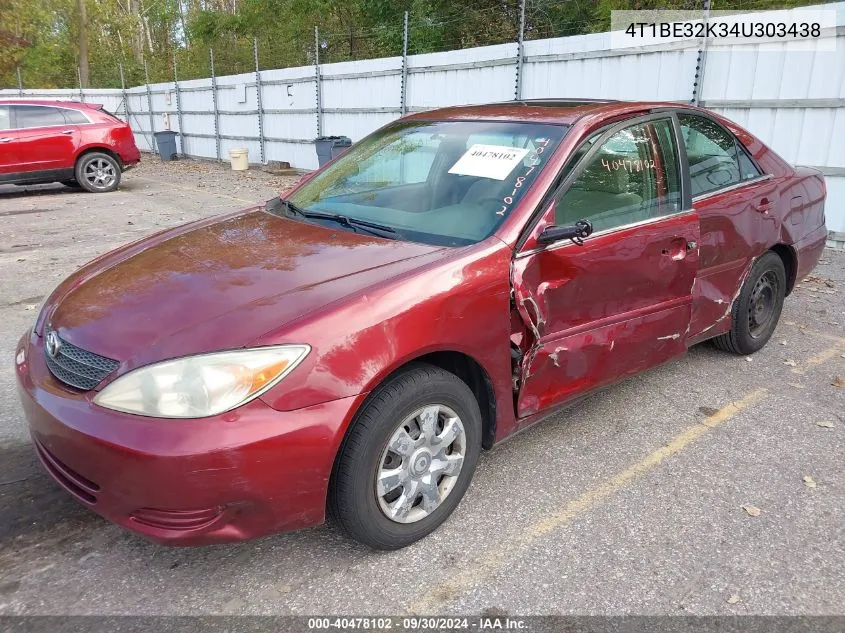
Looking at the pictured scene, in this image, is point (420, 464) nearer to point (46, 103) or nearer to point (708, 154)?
point (708, 154)

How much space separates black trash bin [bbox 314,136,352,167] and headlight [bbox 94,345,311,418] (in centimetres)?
1221

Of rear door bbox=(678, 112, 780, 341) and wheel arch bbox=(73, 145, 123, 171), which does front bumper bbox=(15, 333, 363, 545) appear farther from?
wheel arch bbox=(73, 145, 123, 171)

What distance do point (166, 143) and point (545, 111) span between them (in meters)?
20.8

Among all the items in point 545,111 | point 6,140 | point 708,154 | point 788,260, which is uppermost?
point 545,111

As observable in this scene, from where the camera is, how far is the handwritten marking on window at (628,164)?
315 centimetres

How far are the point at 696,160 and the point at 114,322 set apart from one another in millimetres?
3113

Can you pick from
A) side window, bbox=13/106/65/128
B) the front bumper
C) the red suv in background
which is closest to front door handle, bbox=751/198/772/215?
the front bumper

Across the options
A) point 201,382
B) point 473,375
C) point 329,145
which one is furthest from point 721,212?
point 329,145

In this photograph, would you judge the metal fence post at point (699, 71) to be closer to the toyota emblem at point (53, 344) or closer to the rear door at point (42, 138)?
the toyota emblem at point (53, 344)

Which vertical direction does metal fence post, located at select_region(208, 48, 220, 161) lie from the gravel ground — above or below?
above

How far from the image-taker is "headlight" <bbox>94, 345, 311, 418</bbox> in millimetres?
2059

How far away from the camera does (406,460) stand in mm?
2449

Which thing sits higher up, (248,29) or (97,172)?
(248,29)

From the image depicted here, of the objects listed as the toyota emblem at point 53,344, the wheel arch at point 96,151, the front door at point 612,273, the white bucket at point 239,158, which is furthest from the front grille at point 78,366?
the white bucket at point 239,158
